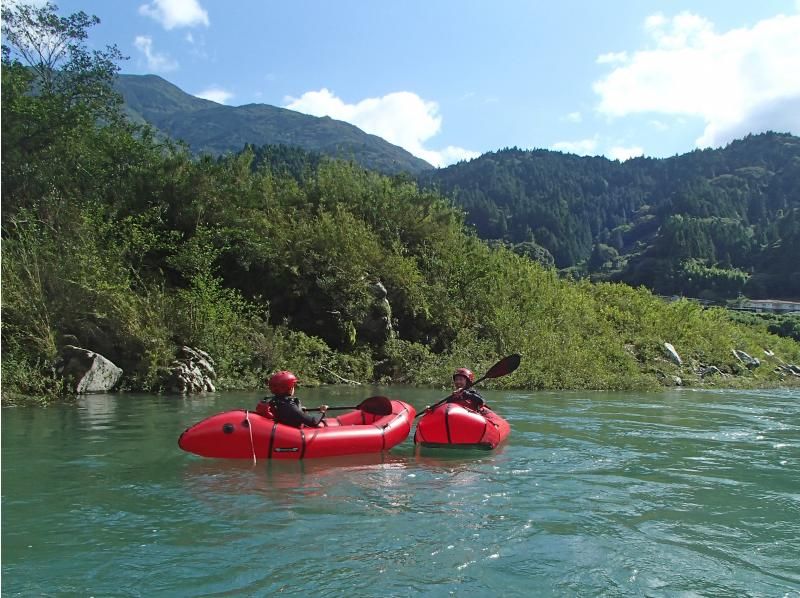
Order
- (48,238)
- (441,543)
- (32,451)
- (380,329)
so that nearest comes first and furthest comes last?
(441,543) → (32,451) → (48,238) → (380,329)

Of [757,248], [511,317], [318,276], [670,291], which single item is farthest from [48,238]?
[757,248]

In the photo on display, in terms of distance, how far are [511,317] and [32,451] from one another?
44.5 ft

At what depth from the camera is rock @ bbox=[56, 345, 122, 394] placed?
12180 mm

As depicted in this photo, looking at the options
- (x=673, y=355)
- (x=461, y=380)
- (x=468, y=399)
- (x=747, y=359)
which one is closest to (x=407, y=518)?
(x=468, y=399)

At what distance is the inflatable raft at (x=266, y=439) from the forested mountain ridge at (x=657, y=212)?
79661 millimetres

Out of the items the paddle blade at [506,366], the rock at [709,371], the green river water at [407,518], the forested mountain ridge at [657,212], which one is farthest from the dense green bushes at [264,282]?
the forested mountain ridge at [657,212]

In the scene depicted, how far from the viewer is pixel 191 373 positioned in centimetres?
1337

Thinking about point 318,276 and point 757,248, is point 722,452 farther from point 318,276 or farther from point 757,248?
point 757,248

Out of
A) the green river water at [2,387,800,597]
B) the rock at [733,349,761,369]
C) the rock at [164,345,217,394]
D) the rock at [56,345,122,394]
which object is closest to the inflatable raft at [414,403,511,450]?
the green river water at [2,387,800,597]

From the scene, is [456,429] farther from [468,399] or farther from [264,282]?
[264,282]

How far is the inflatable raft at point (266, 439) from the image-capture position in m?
6.95

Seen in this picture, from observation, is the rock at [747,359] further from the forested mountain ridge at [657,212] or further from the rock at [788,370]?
the forested mountain ridge at [657,212]

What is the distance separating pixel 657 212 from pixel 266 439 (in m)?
135

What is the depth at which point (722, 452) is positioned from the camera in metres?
8.07
